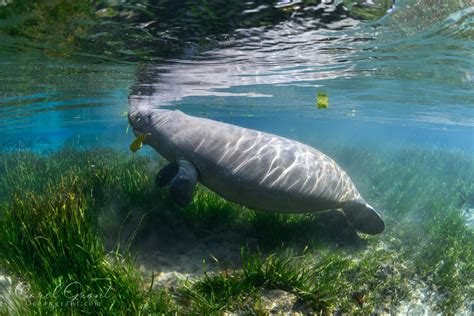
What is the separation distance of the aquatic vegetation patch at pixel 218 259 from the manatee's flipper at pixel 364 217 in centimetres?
33

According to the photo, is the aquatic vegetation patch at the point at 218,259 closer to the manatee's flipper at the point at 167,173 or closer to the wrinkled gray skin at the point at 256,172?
the manatee's flipper at the point at 167,173

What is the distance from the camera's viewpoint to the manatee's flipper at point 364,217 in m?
6.82

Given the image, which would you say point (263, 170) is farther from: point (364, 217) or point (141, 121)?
point (141, 121)

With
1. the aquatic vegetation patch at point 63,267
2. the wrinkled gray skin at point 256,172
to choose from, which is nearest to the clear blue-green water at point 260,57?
the wrinkled gray skin at point 256,172

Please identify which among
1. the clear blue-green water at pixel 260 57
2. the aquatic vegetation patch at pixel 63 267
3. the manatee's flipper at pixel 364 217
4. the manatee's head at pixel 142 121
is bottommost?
the manatee's flipper at pixel 364 217

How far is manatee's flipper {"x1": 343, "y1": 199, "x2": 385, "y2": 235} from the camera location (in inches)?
268

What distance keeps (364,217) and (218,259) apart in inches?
125

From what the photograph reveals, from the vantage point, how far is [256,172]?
20.6ft

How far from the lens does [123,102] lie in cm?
2091

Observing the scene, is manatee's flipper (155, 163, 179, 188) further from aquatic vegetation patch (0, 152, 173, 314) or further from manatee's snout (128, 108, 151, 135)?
aquatic vegetation patch (0, 152, 173, 314)

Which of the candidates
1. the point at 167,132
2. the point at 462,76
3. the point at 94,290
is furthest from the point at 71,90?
the point at 462,76

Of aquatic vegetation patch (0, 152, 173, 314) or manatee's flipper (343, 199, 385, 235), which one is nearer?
aquatic vegetation patch (0, 152, 173, 314)

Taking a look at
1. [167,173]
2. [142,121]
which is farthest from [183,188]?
[142,121]

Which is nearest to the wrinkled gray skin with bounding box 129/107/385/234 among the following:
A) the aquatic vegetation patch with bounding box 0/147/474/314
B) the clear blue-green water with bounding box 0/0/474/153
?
the aquatic vegetation patch with bounding box 0/147/474/314
